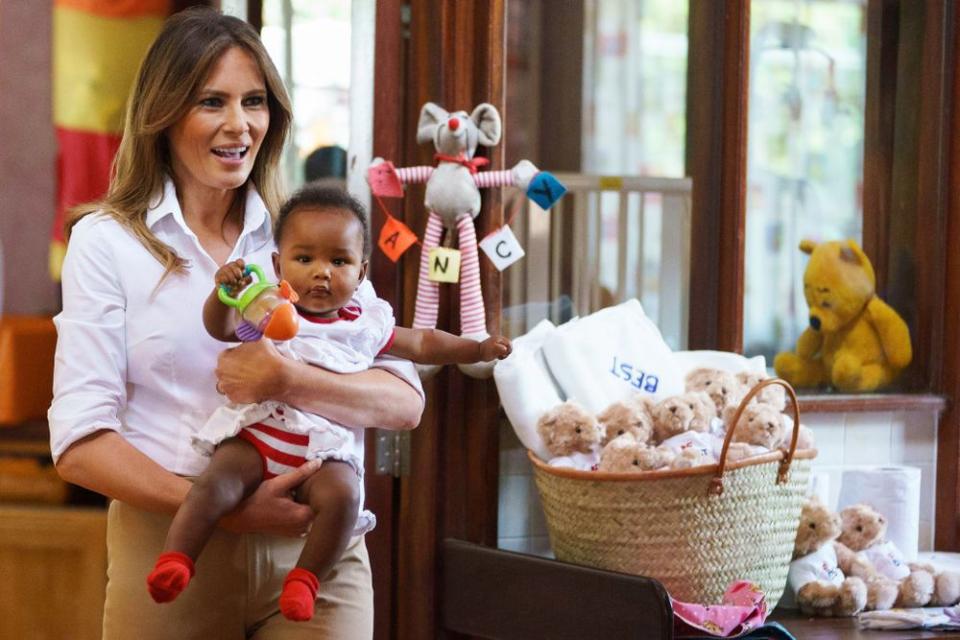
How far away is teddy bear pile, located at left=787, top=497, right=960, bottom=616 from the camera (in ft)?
8.64

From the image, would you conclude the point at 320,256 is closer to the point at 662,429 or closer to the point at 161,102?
the point at 161,102

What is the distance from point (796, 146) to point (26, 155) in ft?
6.10

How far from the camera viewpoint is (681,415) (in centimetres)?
245

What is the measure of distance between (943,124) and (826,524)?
1159 millimetres

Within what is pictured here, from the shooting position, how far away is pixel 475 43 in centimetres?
267

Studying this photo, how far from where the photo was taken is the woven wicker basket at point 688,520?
7.63ft

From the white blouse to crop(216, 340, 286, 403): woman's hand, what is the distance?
0.23 feet

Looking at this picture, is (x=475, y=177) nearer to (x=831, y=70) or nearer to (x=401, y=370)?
(x=401, y=370)

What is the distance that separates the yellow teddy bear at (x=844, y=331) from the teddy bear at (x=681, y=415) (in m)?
0.76

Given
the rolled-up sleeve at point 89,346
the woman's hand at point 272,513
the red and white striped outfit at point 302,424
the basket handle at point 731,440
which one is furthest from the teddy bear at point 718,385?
the rolled-up sleeve at point 89,346

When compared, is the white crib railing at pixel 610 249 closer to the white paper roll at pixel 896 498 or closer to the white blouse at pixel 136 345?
the white paper roll at pixel 896 498

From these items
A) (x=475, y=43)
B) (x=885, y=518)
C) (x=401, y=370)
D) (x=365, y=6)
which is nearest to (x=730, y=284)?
(x=885, y=518)

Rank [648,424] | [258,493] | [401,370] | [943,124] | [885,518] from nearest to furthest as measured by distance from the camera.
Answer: [258,493] < [401,370] < [648,424] < [885,518] < [943,124]

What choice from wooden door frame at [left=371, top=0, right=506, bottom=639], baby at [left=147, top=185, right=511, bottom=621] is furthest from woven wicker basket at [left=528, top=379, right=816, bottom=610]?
baby at [left=147, top=185, right=511, bottom=621]
